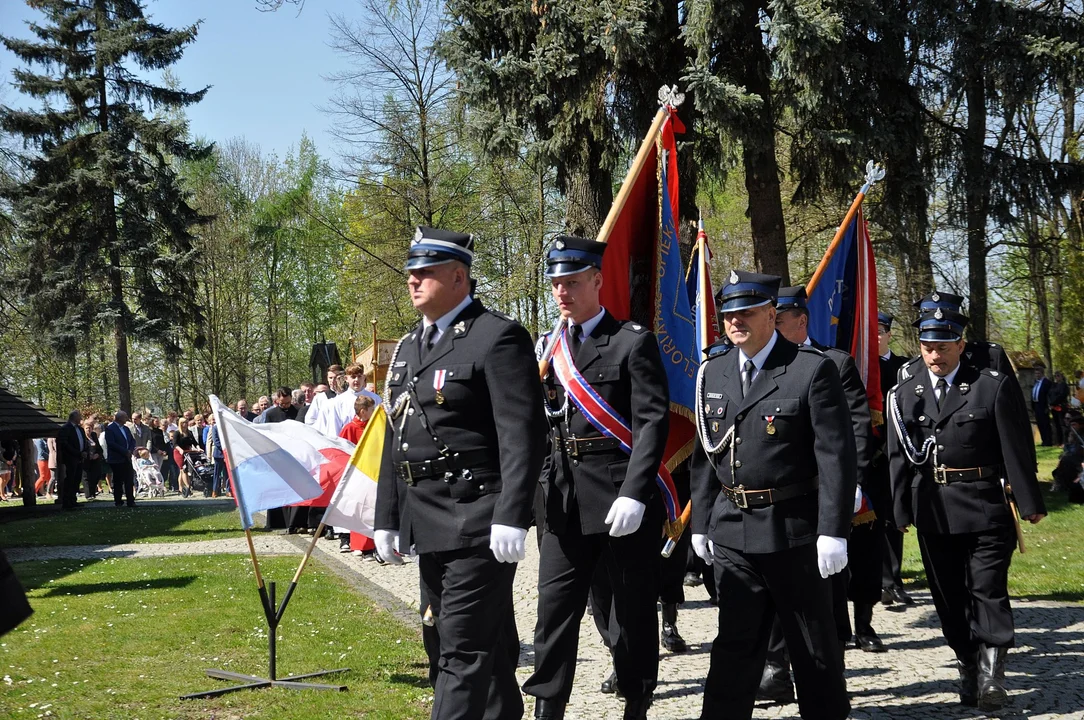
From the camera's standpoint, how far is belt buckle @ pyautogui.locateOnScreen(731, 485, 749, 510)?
501cm

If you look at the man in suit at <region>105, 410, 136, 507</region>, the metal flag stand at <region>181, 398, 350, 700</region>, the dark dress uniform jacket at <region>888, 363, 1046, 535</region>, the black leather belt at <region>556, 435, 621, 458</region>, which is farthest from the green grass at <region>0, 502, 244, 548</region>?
the dark dress uniform jacket at <region>888, 363, 1046, 535</region>

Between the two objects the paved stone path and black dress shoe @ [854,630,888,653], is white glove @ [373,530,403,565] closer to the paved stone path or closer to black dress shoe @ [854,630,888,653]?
the paved stone path

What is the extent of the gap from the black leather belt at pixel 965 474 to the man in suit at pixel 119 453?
19.3m

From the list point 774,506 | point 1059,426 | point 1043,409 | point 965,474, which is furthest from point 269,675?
point 1043,409

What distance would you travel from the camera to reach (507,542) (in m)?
4.36

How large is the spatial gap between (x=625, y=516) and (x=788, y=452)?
784mm

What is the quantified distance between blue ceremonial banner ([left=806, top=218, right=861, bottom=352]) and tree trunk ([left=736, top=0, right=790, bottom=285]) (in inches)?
174

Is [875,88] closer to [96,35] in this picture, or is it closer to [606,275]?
[606,275]

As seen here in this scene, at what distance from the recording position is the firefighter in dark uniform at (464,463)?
4.45 metres

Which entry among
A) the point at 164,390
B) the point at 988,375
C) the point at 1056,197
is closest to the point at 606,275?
the point at 988,375

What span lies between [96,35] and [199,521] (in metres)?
22.4

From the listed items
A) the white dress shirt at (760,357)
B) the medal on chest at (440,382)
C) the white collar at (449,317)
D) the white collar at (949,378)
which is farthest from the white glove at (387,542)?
the white collar at (949,378)

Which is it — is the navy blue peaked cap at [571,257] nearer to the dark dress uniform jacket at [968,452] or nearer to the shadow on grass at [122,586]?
the dark dress uniform jacket at [968,452]

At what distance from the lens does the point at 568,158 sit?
1451cm
